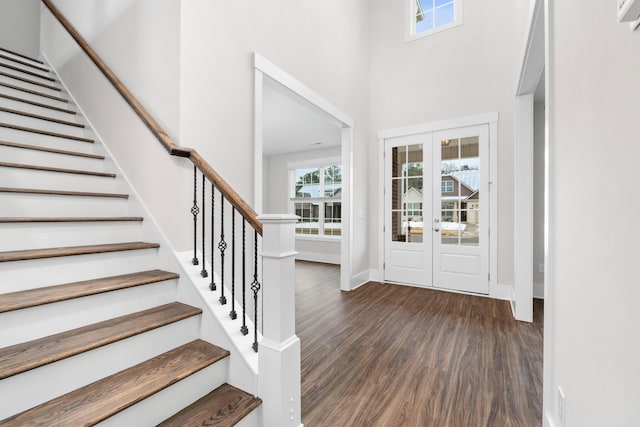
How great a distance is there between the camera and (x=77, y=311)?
146 centimetres

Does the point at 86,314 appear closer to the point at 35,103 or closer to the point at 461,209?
the point at 35,103

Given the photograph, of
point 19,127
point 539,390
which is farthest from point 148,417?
point 19,127

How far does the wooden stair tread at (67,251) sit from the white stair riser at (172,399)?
928mm

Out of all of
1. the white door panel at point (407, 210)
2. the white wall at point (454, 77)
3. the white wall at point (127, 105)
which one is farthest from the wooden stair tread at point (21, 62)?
the white door panel at point (407, 210)

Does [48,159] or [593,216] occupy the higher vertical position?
[48,159]

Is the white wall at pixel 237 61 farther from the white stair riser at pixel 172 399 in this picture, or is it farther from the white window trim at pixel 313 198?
the white window trim at pixel 313 198

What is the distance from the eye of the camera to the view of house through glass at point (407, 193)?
14.1ft

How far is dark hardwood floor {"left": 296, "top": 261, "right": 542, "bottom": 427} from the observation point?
5.51ft

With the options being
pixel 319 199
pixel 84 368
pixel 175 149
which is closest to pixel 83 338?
pixel 84 368

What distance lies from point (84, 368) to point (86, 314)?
12.5 inches

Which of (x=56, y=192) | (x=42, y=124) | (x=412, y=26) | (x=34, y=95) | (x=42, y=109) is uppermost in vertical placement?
(x=412, y=26)

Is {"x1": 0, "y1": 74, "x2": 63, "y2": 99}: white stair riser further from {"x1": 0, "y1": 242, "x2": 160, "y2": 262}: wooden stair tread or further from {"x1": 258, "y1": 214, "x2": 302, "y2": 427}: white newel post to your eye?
{"x1": 258, "y1": 214, "x2": 302, "y2": 427}: white newel post

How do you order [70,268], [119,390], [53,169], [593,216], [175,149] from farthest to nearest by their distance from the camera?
[53,169] < [175,149] < [70,268] < [119,390] < [593,216]

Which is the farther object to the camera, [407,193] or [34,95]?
[407,193]
